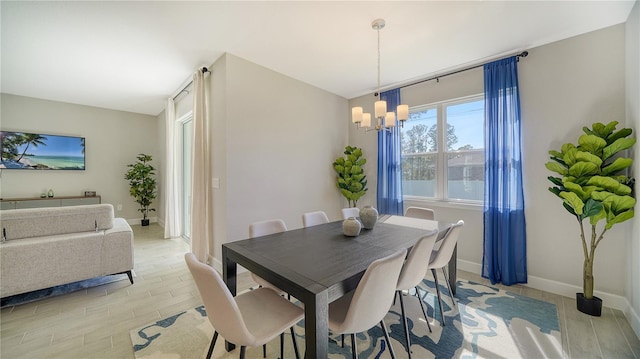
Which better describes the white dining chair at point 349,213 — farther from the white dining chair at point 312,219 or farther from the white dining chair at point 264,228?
the white dining chair at point 264,228

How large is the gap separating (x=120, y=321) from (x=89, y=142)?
5.17 m

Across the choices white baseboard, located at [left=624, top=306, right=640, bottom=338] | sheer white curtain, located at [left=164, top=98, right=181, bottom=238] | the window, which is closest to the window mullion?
the window

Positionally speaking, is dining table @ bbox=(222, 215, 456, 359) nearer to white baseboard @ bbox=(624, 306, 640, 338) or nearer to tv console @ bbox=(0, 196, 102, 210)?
white baseboard @ bbox=(624, 306, 640, 338)

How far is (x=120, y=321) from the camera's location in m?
2.09

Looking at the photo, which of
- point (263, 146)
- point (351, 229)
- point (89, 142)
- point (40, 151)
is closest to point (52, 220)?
point (263, 146)

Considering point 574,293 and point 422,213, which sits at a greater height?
point 422,213

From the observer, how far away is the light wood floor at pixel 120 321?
1.75 meters

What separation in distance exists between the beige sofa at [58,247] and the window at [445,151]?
4031 millimetres

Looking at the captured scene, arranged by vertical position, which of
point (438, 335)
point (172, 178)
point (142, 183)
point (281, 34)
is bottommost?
point (438, 335)

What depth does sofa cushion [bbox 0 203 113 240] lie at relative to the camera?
7.34 ft

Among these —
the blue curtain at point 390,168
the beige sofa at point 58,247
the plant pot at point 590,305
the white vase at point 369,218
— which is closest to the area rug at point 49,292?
the beige sofa at point 58,247

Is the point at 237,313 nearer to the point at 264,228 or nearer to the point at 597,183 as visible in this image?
the point at 264,228

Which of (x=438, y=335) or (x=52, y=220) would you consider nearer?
(x=438, y=335)

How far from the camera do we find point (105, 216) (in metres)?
2.66
